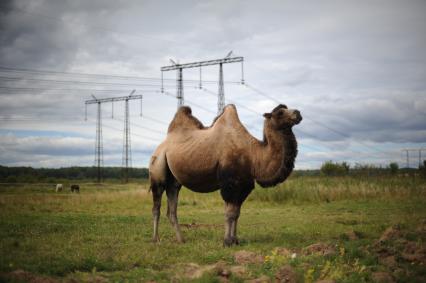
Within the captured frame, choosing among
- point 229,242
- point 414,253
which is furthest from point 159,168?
point 414,253

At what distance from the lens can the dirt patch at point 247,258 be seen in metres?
7.90

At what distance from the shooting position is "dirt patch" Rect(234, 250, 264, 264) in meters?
7.90

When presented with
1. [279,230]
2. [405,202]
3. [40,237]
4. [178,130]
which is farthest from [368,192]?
[40,237]

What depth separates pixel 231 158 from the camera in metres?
10.0

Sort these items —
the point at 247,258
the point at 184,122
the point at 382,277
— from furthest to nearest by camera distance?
1. the point at 184,122
2. the point at 247,258
3. the point at 382,277

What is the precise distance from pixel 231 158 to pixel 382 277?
4.52m

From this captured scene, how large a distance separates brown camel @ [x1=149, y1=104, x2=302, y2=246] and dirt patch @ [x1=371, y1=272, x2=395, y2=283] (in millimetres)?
3526

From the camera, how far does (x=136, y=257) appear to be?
834 cm

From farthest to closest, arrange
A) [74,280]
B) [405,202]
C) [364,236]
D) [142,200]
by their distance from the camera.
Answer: [142,200]
[405,202]
[364,236]
[74,280]

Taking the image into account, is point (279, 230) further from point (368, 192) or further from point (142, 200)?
point (142, 200)

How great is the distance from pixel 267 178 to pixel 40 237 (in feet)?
19.6

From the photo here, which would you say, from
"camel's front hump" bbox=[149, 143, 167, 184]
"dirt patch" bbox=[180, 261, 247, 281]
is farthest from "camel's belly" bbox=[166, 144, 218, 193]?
"dirt patch" bbox=[180, 261, 247, 281]

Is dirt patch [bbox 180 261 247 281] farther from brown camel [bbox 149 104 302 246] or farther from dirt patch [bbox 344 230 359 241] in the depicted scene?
dirt patch [bbox 344 230 359 241]

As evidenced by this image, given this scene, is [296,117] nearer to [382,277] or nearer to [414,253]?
[414,253]
